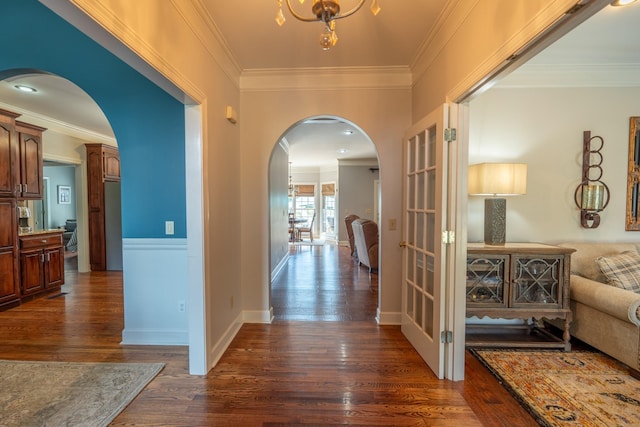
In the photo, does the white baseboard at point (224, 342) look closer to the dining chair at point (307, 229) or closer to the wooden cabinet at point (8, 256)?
the wooden cabinet at point (8, 256)

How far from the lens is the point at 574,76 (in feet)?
9.30

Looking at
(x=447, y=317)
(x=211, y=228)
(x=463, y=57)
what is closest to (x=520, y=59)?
(x=463, y=57)

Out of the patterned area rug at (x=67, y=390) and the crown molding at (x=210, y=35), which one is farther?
the crown molding at (x=210, y=35)

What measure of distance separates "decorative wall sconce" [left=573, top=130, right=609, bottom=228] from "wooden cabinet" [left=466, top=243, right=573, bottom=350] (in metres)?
0.78

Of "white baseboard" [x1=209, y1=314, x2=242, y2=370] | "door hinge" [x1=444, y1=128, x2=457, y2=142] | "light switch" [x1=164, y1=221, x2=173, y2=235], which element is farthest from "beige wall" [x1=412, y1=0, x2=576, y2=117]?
"white baseboard" [x1=209, y1=314, x2=242, y2=370]

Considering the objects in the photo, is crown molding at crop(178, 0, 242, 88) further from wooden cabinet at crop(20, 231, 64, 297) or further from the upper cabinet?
wooden cabinet at crop(20, 231, 64, 297)

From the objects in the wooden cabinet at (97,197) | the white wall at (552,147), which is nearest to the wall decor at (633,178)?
the white wall at (552,147)

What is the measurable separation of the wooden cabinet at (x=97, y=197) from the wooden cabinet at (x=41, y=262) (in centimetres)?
102

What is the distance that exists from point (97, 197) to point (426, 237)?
5901 millimetres

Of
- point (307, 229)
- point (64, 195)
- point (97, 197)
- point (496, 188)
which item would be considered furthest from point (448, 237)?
point (64, 195)

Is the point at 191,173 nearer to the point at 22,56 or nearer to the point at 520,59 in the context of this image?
the point at 22,56

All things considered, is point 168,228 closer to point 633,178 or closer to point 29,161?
point 29,161

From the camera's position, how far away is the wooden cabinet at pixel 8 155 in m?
3.48

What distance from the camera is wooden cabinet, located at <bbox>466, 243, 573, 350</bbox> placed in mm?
2455
